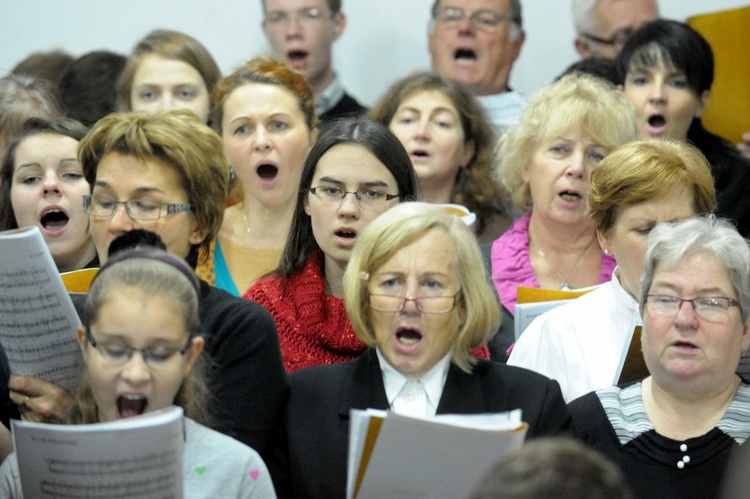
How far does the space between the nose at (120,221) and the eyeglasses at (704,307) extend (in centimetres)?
125

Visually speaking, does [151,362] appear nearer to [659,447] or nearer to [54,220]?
[659,447]

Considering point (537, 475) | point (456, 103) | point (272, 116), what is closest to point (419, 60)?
point (456, 103)

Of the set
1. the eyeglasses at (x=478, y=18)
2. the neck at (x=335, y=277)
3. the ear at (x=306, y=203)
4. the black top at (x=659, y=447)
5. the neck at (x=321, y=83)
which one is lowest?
the black top at (x=659, y=447)

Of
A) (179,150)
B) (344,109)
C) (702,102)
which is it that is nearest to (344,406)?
(179,150)

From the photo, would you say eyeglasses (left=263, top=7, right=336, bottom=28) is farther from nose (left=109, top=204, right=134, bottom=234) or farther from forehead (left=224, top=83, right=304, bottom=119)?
nose (left=109, top=204, right=134, bottom=234)

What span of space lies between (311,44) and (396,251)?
99.0 inches

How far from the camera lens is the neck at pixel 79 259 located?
3.82m

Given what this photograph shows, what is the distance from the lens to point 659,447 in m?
2.88

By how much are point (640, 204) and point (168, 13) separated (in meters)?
3.25

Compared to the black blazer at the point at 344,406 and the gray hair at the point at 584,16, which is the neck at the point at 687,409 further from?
the gray hair at the point at 584,16

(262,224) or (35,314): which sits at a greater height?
(35,314)

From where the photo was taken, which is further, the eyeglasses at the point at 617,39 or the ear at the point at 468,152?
the eyeglasses at the point at 617,39

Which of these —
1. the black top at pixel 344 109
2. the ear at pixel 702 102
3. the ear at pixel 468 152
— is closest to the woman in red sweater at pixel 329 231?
the ear at pixel 468 152

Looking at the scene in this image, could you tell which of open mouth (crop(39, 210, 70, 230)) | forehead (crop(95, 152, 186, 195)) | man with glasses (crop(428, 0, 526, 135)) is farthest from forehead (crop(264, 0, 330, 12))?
forehead (crop(95, 152, 186, 195))
